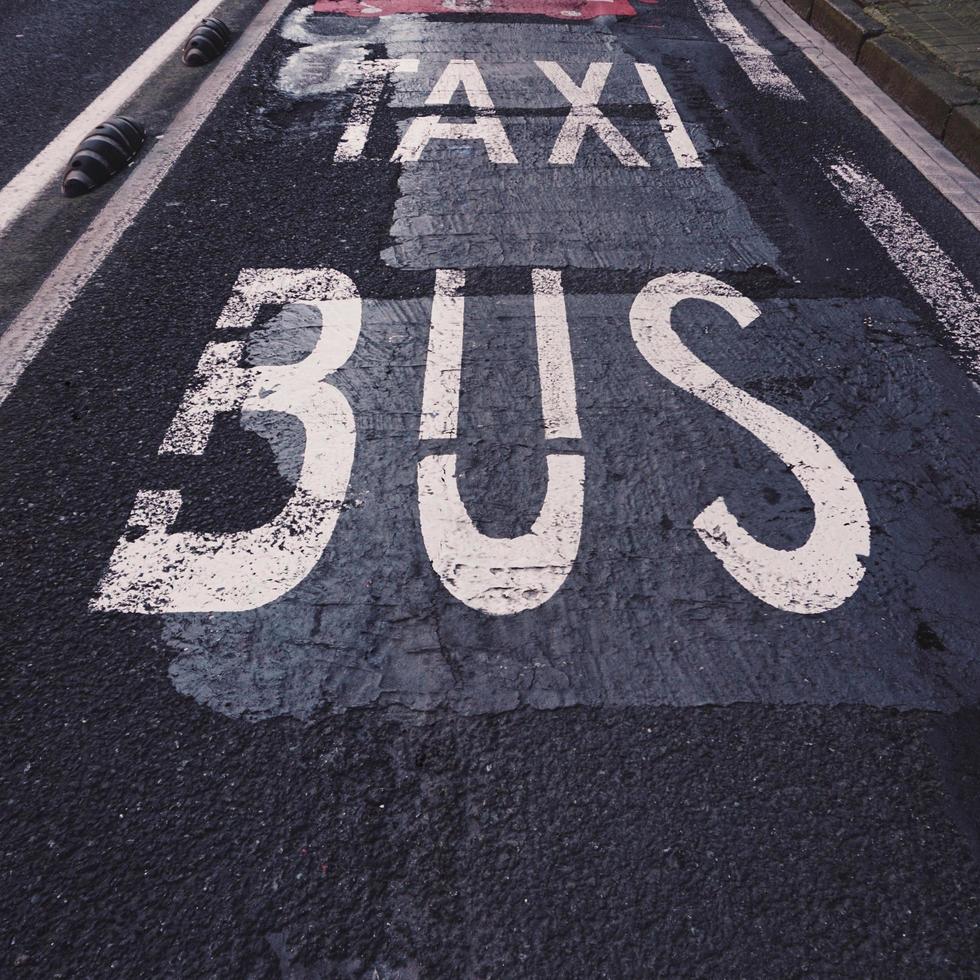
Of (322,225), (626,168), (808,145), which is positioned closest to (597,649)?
(322,225)

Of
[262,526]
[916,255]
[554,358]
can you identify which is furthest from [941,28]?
[262,526]

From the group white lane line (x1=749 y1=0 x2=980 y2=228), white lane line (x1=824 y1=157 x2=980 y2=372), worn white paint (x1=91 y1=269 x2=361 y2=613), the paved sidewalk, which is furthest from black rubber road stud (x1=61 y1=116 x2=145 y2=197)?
the paved sidewalk

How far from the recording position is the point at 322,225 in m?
3.89

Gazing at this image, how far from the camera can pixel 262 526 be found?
8.25 feet

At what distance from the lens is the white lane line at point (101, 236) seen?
318 centimetres

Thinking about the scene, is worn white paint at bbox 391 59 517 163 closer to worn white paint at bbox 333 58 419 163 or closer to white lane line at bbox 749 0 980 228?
worn white paint at bbox 333 58 419 163

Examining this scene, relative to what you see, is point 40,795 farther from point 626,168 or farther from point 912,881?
point 626,168

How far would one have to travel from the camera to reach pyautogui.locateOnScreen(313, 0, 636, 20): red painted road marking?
21.5ft

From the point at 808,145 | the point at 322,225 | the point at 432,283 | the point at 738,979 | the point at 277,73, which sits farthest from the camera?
the point at 277,73

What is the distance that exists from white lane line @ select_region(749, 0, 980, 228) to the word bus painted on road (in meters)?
1.83

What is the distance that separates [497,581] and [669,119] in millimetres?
3731

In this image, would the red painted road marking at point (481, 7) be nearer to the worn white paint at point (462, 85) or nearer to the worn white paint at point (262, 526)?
the worn white paint at point (462, 85)

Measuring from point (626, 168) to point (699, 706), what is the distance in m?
3.27

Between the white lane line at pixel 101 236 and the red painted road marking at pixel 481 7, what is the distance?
4.34 feet
